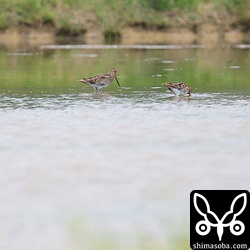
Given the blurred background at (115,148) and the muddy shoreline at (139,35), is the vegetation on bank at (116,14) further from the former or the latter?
the blurred background at (115,148)

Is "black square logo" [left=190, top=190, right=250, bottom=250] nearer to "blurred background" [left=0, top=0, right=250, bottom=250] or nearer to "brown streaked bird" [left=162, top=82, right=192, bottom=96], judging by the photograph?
"blurred background" [left=0, top=0, right=250, bottom=250]

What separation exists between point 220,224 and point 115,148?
11.1 ft

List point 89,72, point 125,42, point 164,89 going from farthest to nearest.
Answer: point 125,42 → point 89,72 → point 164,89

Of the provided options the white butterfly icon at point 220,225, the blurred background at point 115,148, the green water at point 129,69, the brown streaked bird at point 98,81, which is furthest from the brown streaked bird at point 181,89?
the white butterfly icon at point 220,225

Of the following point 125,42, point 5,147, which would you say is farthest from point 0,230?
point 125,42

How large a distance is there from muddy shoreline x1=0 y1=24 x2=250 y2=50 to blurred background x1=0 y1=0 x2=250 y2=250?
10199 mm

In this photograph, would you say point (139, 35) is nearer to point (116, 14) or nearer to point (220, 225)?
point (116, 14)

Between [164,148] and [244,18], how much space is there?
90.2ft

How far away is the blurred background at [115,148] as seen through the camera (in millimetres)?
6703

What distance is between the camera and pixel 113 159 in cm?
900

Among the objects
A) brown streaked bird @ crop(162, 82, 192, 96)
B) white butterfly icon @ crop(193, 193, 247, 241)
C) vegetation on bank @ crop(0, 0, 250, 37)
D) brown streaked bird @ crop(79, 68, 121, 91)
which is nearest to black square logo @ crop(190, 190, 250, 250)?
white butterfly icon @ crop(193, 193, 247, 241)

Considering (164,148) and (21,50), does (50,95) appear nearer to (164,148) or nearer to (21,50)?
(164,148)

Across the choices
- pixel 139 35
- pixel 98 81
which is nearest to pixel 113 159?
pixel 98 81

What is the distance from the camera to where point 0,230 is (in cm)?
659
